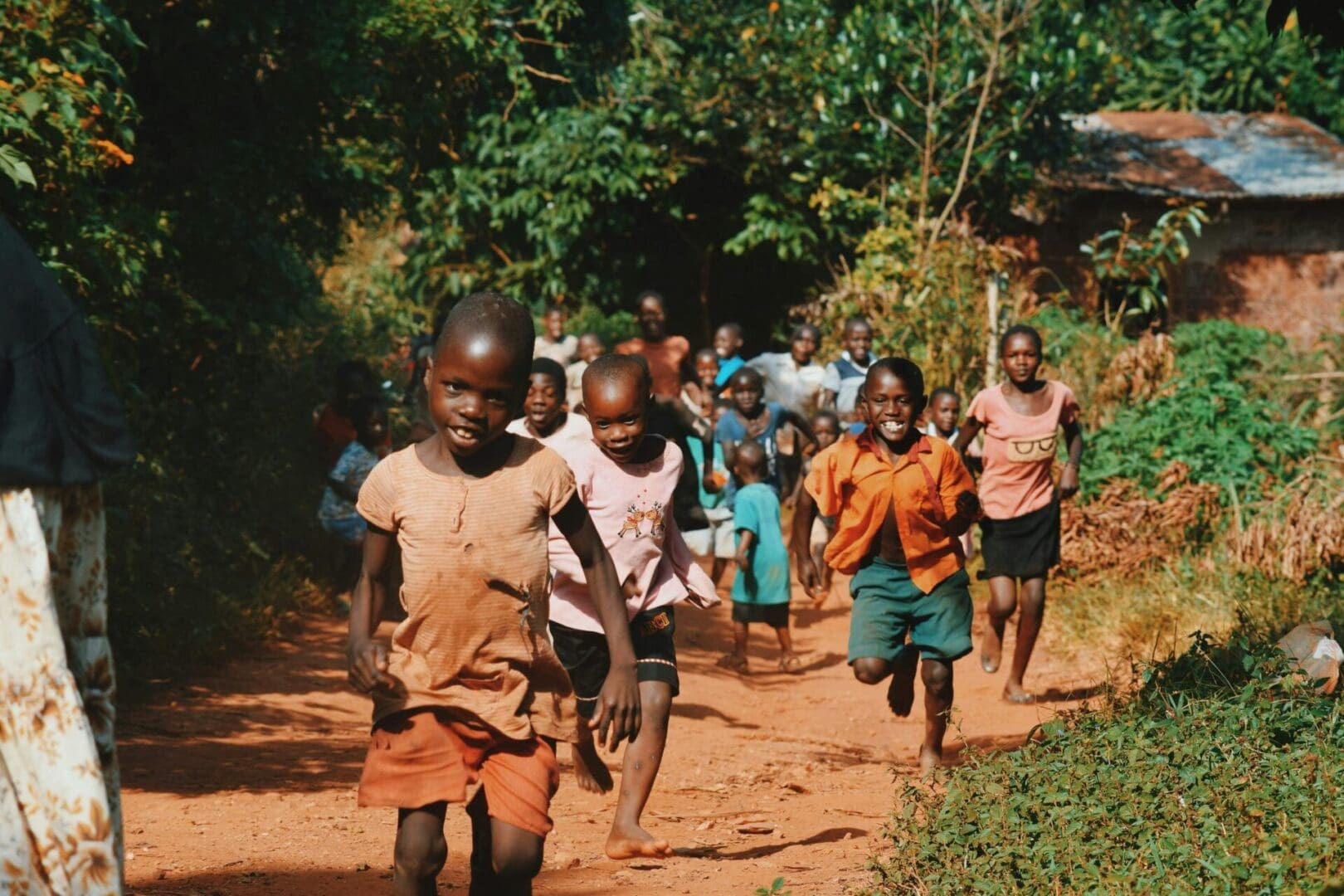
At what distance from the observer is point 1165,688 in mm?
6043

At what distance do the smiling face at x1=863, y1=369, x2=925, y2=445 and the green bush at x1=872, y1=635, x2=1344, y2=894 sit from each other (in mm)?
1778

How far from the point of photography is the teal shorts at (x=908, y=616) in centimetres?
686

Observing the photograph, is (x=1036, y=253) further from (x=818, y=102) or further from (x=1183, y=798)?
(x=1183, y=798)

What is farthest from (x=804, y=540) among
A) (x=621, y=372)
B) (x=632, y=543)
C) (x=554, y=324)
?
(x=554, y=324)

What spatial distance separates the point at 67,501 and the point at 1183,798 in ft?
10.1

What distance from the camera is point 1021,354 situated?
28.7 ft

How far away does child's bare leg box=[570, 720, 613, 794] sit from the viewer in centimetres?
656

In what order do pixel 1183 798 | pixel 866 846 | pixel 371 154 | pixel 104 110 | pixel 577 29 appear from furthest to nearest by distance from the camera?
pixel 577 29, pixel 371 154, pixel 104 110, pixel 866 846, pixel 1183 798

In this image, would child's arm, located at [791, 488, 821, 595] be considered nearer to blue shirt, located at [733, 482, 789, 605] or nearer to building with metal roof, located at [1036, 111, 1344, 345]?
blue shirt, located at [733, 482, 789, 605]

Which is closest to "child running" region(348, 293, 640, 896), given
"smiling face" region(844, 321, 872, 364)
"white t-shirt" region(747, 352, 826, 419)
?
"smiling face" region(844, 321, 872, 364)

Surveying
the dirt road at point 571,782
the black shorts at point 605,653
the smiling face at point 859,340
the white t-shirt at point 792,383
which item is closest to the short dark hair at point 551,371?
the black shorts at point 605,653

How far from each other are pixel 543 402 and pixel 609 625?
305 centimetres

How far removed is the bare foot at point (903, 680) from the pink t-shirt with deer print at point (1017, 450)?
186 centimetres

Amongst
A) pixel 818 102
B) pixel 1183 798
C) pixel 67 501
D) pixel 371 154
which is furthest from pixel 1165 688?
pixel 818 102
